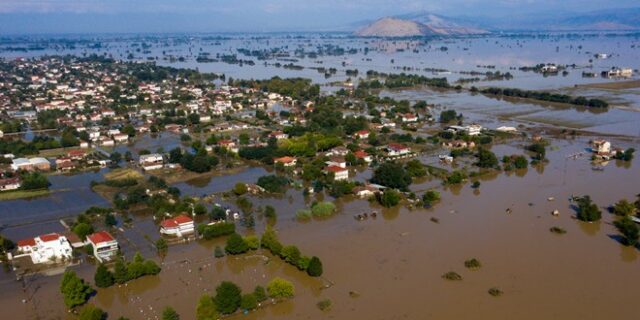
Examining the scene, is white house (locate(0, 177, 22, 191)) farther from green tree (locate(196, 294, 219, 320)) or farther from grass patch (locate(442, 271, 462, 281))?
grass patch (locate(442, 271, 462, 281))

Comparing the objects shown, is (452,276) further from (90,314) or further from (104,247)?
(104,247)

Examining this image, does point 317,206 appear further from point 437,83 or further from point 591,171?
point 437,83

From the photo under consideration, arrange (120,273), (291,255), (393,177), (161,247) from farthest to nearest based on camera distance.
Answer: (393,177), (161,247), (291,255), (120,273)

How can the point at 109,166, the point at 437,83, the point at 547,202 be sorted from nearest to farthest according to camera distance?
the point at 547,202 < the point at 109,166 < the point at 437,83

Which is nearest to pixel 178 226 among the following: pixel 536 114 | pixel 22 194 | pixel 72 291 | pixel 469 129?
pixel 72 291

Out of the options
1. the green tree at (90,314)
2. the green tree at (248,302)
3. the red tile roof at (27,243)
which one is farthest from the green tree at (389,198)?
A: the red tile roof at (27,243)

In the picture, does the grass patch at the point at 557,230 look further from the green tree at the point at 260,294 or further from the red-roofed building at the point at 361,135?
the red-roofed building at the point at 361,135

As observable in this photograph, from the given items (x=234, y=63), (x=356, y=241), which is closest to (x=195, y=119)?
(x=356, y=241)
